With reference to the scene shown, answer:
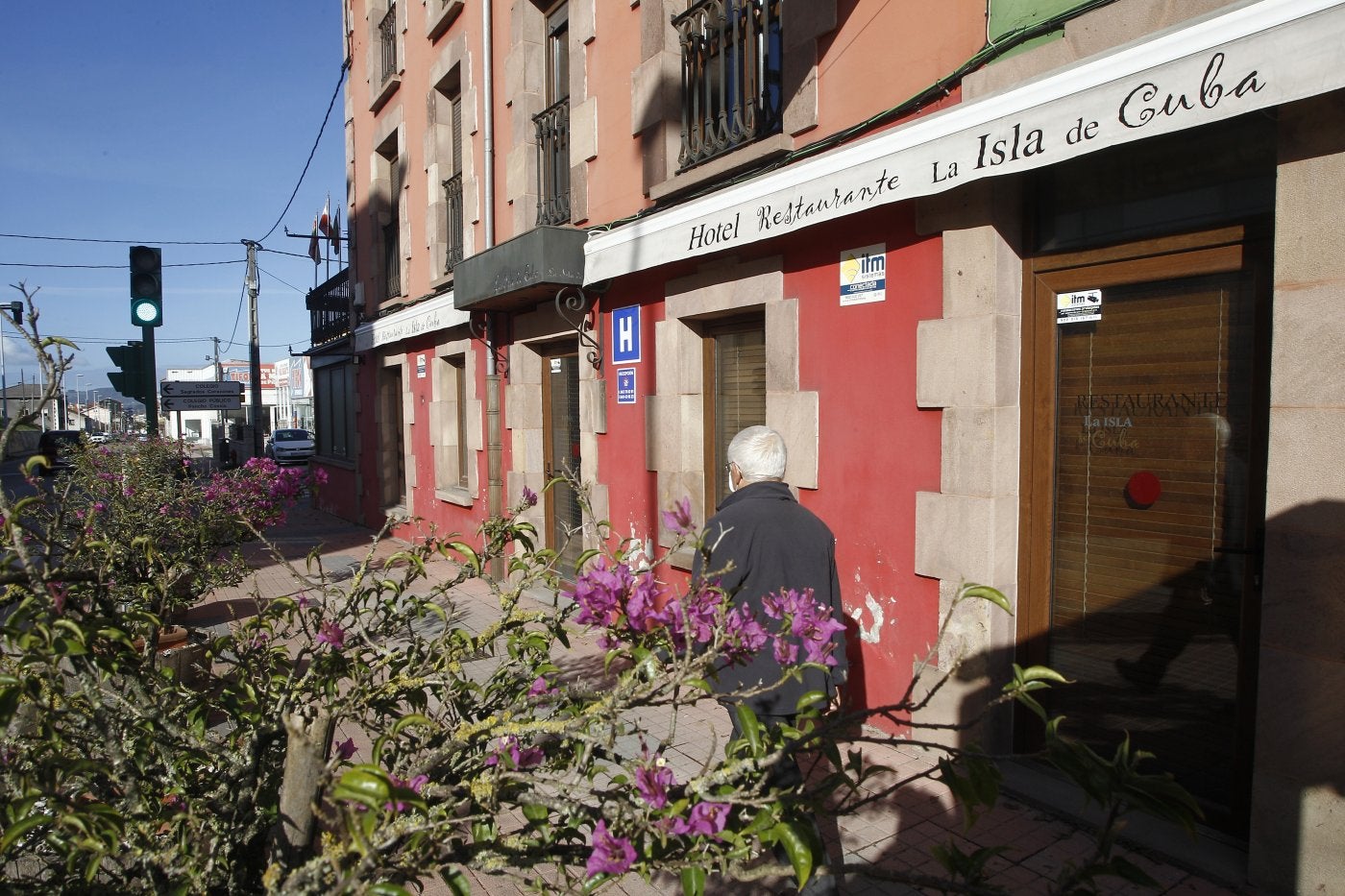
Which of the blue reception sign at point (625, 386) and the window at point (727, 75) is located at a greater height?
the window at point (727, 75)

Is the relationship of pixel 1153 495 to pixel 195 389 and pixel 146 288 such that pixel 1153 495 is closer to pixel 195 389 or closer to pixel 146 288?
pixel 146 288

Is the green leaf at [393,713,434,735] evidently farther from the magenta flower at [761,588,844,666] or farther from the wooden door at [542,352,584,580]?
the wooden door at [542,352,584,580]

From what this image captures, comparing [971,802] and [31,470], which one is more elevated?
[31,470]

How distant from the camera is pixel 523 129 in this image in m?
8.30

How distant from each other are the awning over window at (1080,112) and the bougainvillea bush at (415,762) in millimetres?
2493

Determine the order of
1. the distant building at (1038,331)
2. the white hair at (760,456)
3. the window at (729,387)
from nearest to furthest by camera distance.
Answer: the distant building at (1038,331), the white hair at (760,456), the window at (729,387)

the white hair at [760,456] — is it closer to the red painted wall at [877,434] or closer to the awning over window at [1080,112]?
the red painted wall at [877,434]

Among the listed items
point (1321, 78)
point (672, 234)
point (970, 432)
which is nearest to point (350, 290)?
point (672, 234)

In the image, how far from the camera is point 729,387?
5996mm

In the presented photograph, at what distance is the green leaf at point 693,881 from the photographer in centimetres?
122

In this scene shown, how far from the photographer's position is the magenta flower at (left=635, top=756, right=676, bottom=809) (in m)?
1.35

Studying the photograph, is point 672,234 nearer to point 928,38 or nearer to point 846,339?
point 846,339

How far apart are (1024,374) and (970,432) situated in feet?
1.35

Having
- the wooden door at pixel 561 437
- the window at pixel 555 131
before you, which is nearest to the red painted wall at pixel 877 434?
the wooden door at pixel 561 437
